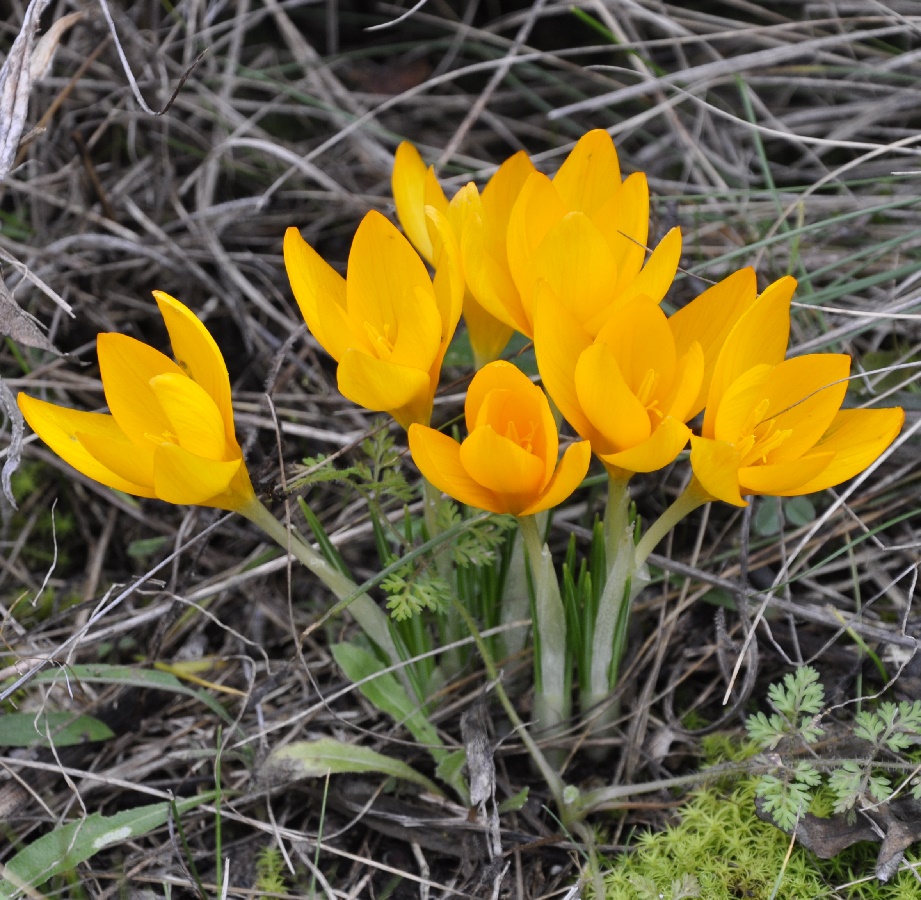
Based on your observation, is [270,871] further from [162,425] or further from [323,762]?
[162,425]

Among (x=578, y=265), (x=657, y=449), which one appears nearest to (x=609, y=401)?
(x=657, y=449)

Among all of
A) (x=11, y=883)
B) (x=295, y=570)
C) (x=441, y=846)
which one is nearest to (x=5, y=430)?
(x=295, y=570)

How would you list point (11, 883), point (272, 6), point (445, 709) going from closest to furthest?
point (11, 883) → point (445, 709) → point (272, 6)

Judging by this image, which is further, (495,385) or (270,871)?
(270,871)

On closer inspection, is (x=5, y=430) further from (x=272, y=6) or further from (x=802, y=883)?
(x=802, y=883)

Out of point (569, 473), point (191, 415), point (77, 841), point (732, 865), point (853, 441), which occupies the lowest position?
point (732, 865)
